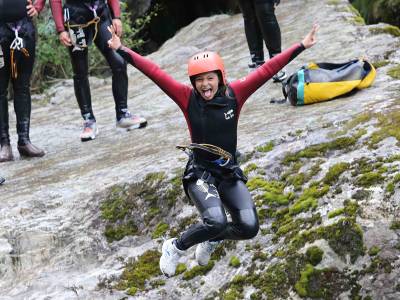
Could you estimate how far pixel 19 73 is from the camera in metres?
6.99

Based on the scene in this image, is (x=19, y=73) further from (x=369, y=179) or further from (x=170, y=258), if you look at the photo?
(x=369, y=179)

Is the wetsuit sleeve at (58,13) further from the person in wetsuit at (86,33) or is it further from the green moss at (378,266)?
the green moss at (378,266)

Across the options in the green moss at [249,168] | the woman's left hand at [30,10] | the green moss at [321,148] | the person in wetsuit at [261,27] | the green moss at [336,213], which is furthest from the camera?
the person in wetsuit at [261,27]

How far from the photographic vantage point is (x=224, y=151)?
4.48 metres

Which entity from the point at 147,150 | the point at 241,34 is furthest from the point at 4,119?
the point at 241,34

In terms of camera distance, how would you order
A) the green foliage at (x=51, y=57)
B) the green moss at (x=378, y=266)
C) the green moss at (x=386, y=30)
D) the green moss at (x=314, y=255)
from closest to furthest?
the green moss at (x=378, y=266) < the green moss at (x=314, y=255) < the green moss at (x=386, y=30) < the green foliage at (x=51, y=57)

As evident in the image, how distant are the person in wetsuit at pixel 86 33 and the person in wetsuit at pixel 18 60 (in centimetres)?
31

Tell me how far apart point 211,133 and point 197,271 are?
3.22ft

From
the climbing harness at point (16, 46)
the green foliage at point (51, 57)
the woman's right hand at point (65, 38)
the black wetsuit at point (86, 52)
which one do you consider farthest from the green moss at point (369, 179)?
the green foliage at point (51, 57)

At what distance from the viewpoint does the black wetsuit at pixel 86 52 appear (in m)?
7.05

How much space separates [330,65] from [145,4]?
420 inches

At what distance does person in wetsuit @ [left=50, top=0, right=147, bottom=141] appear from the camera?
7047mm

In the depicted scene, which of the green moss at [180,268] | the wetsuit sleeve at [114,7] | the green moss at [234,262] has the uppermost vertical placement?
the wetsuit sleeve at [114,7]

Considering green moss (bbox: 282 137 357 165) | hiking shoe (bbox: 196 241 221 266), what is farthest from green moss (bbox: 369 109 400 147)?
hiking shoe (bbox: 196 241 221 266)
